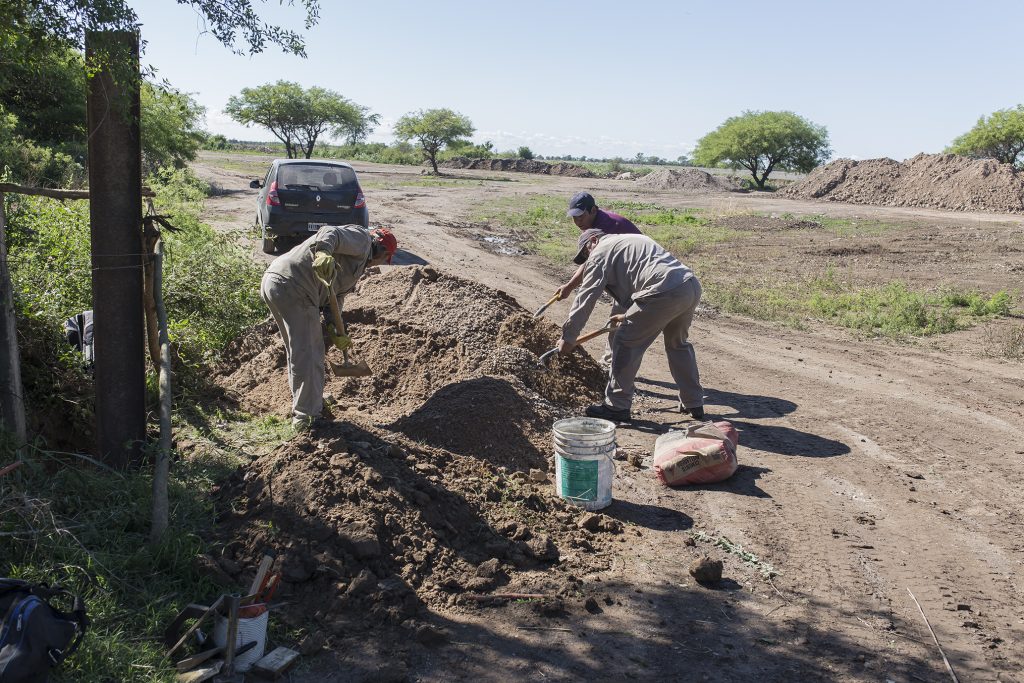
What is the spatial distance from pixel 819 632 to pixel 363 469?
8.33ft

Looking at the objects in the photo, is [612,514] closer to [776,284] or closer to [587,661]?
[587,661]

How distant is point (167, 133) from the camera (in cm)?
2575

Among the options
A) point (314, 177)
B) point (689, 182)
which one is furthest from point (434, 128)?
point (314, 177)

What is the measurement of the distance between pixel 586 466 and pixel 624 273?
227 cm

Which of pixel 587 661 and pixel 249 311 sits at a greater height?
pixel 249 311

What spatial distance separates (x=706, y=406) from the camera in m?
7.68

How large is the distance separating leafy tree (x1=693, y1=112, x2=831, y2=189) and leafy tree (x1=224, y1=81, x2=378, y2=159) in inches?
1044

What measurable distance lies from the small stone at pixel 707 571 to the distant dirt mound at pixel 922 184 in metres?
31.8

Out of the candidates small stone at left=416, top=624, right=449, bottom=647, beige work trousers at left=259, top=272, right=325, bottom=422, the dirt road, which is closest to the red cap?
beige work trousers at left=259, top=272, right=325, bottom=422

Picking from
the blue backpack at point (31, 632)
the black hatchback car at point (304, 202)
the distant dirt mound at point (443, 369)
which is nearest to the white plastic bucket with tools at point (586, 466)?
the distant dirt mound at point (443, 369)

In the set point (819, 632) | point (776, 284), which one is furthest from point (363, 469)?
point (776, 284)

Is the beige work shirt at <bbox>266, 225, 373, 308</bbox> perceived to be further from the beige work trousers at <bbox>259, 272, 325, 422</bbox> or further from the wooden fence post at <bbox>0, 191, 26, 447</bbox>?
the wooden fence post at <bbox>0, 191, 26, 447</bbox>

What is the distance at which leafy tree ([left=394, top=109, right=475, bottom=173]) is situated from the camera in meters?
61.7

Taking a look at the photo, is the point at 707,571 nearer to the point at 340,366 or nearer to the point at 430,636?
the point at 430,636
